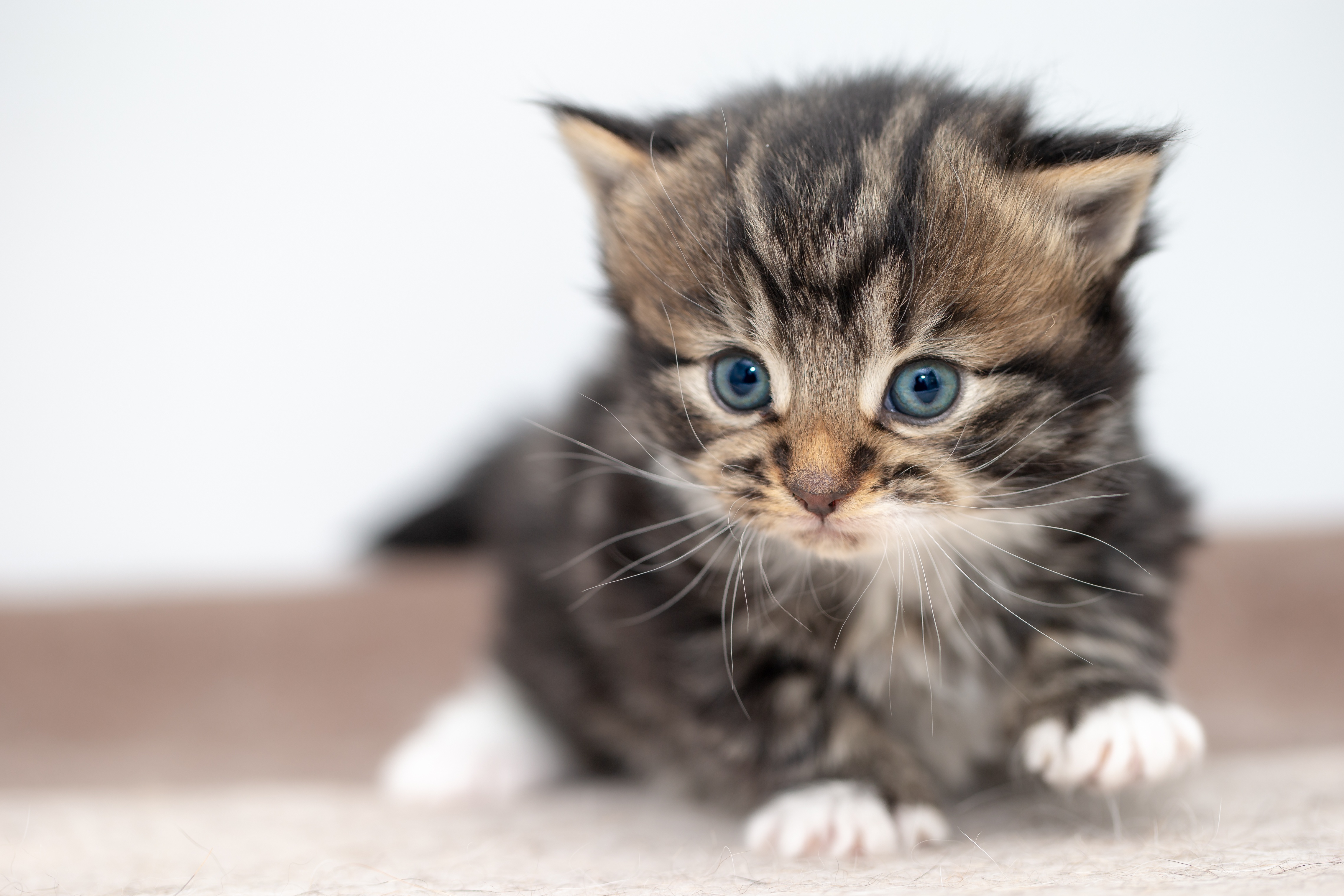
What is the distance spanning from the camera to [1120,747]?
1383 millimetres

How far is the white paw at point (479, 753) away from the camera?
2061 mm

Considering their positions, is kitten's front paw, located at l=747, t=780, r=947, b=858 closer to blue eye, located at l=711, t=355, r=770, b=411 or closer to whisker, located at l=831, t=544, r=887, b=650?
whisker, located at l=831, t=544, r=887, b=650

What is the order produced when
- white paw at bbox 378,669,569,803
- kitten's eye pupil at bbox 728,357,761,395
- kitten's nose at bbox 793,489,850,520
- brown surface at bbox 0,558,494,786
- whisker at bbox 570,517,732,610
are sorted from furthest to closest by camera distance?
1. brown surface at bbox 0,558,494,786
2. white paw at bbox 378,669,569,803
3. whisker at bbox 570,517,732,610
4. kitten's eye pupil at bbox 728,357,761,395
5. kitten's nose at bbox 793,489,850,520

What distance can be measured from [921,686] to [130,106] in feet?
9.13

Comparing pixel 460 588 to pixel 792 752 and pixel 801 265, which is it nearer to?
pixel 792 752

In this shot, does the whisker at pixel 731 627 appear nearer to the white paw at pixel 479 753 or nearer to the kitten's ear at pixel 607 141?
the kitten's ear at pixel 607 141

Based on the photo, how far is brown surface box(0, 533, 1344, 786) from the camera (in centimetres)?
238

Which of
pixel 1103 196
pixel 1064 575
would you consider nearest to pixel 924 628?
pixel 1064 575

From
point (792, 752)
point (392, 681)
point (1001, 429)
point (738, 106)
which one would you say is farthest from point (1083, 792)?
point (392, 681)

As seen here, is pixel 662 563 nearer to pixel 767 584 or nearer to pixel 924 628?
pixel 767 584

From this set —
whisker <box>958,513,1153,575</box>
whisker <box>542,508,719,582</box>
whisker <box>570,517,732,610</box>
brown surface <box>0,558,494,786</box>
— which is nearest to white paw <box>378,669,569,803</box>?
brown surface <box>0,558,494,786</box>

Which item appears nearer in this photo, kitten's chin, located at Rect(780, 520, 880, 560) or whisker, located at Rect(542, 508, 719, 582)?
kitten's chin, located at Rect(780, 520, 880, 560)

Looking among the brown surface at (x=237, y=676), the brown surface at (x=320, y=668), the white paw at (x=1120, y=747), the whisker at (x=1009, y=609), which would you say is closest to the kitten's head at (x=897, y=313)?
the whisker at (x=1009, y=609)

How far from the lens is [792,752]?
155 cm
